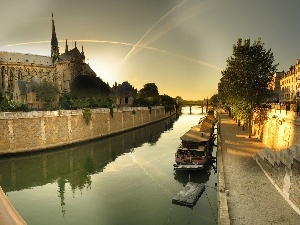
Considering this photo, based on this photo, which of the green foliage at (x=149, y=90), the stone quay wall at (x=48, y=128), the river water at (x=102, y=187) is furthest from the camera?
the green foliage at (x=149, y=90)

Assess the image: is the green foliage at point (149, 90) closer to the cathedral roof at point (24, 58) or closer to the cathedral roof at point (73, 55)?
the cathedral roof at point (73, 55)

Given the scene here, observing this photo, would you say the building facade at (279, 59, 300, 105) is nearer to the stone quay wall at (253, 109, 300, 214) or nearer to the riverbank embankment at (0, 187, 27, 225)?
the stone quay wall at (253, 109, 300, 214)

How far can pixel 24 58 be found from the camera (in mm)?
92188

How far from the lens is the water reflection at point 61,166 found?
25.9 meters

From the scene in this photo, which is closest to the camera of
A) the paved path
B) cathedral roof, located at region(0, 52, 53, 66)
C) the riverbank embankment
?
the riverbank embankment

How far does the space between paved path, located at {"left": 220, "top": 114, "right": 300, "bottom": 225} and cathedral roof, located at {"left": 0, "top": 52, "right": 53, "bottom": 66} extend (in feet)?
277

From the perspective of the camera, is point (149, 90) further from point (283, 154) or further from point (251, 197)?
point (251, 197)

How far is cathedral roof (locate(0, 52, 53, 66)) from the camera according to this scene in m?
87.8

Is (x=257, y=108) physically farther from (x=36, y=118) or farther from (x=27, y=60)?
(x=27, y=60)

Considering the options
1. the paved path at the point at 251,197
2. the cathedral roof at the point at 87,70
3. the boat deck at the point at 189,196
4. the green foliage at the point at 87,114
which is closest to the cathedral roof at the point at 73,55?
the cathedral roof at the point at 87,70

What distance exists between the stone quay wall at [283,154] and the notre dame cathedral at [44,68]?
6784 cm

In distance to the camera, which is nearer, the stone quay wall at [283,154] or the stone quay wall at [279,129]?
the stone quay wall at [283,154]

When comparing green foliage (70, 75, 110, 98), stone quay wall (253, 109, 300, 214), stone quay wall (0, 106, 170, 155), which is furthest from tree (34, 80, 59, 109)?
stone quay wall (253, 109, 300, 214)

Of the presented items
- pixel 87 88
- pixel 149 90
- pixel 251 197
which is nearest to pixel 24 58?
pixel 87 88
